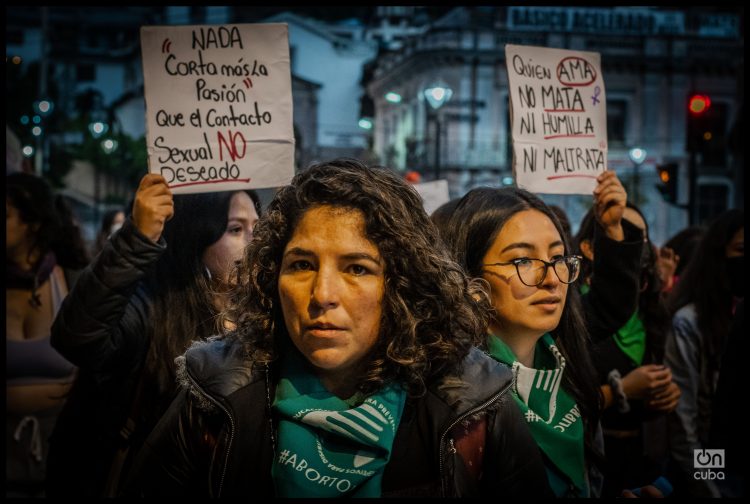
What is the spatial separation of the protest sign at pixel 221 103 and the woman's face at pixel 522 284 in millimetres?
1025

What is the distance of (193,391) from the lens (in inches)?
88.7

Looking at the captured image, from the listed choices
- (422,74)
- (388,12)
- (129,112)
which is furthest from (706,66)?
(129,112)

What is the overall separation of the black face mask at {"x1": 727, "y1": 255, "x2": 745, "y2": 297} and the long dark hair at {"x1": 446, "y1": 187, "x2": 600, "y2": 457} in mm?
1970

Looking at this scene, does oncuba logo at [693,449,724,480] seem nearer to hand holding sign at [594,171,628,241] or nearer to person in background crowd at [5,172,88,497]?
hand holding sign at [594,171,628,241]

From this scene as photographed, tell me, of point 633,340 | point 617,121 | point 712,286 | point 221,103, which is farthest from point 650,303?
point 617,121

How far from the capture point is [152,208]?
297 centimetres

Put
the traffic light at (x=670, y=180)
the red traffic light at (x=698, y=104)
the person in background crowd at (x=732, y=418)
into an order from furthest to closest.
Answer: the traffic light at (x=670, y=180) → the red traffic light at (x=698, y=104) → the person in background crowd at (x=732, y=418)

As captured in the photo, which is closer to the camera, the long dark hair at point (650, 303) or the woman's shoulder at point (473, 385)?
the woman's shoulder at point (473, 385)

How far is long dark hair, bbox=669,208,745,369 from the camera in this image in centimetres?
469

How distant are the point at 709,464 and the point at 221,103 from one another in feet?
8.16

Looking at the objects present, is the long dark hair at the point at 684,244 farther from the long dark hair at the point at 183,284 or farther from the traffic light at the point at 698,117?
the long dark hair at the point at 183,284

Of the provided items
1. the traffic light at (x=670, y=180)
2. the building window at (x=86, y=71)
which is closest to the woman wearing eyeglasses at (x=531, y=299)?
the traffic light at (x=670, y=180)

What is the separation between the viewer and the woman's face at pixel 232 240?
3.31 metres

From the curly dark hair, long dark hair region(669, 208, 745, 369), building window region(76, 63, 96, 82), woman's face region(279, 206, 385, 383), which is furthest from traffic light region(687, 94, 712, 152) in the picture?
building window region(76, 63, 96, 82)
